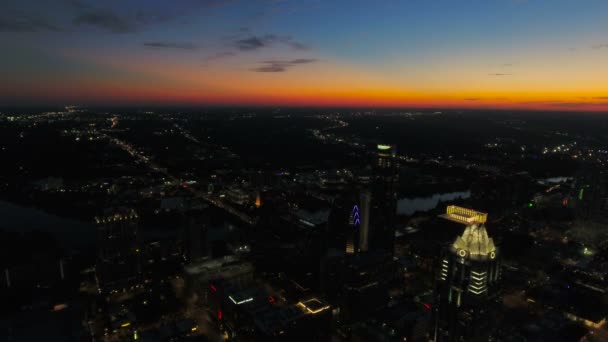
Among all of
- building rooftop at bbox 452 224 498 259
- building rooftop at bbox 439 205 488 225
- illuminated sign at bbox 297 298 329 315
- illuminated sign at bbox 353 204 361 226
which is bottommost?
building rooftop at bbox 439 205 488 225

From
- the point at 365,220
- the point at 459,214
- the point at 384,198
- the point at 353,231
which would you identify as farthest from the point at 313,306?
the point at 459,214

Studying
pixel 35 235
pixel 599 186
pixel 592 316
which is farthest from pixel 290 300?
pixel 599 186

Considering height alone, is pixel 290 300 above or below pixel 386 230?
below

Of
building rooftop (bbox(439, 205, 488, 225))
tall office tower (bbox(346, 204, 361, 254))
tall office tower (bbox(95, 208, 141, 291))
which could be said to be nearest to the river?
tall office tower (bbox(95, 208, 141, 291))

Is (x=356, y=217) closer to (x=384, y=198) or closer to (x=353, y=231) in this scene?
(x=353, y=231)

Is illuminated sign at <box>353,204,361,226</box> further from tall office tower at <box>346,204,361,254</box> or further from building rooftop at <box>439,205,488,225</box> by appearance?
building rooftop at <box>439,205,488,225</box>

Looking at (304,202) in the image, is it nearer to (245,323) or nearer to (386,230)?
(386,230)

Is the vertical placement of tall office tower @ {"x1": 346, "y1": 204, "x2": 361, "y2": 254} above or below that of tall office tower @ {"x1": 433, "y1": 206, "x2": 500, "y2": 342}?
below

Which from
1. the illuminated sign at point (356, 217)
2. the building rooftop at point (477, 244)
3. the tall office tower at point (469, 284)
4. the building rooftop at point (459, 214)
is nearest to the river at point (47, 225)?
the illuminated sign at point (356, 217)
